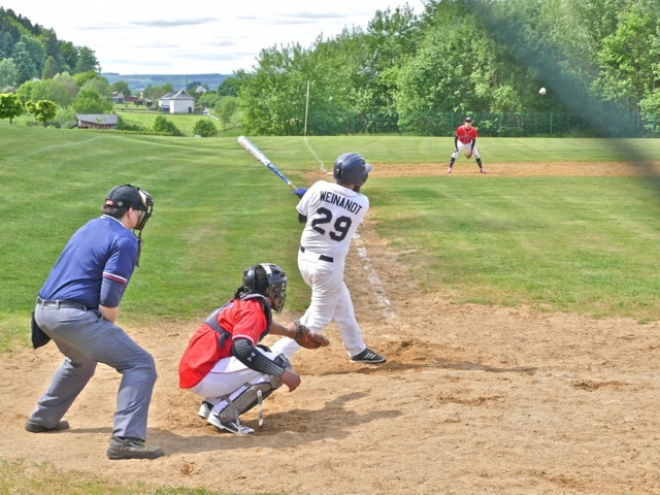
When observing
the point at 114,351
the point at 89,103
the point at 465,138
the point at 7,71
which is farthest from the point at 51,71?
the point at 114,351

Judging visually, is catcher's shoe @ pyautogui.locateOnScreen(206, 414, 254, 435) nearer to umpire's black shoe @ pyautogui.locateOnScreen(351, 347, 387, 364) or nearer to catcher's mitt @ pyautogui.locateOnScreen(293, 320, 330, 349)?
catcher's mitt @ pyautogui.locateOnScreen(293, 320, 330, 349)

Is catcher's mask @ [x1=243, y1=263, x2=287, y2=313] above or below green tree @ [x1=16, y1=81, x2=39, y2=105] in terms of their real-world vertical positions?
below

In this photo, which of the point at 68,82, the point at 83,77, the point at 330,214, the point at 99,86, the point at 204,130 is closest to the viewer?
the point at 330,214

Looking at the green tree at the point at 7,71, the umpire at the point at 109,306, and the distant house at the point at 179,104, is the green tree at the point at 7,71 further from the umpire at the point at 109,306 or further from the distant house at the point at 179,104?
the distant house at the point at 179,104

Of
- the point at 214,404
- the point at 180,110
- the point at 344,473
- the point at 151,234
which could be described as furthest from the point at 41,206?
the point at 180,110

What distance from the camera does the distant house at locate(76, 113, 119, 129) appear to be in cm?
11056

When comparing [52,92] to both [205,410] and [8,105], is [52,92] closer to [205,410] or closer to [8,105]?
[8,105]

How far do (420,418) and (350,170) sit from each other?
2.57m

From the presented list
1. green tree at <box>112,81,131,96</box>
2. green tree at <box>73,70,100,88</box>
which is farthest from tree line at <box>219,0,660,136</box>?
green tree at <box>112,81,131,96</box>

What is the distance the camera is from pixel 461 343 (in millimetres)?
10586

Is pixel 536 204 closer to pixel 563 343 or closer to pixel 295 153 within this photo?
pixel 563 343

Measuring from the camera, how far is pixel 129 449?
6.50m

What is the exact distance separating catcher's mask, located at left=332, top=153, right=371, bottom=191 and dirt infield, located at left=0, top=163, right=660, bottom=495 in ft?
6.48

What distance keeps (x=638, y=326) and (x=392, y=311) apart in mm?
3147
